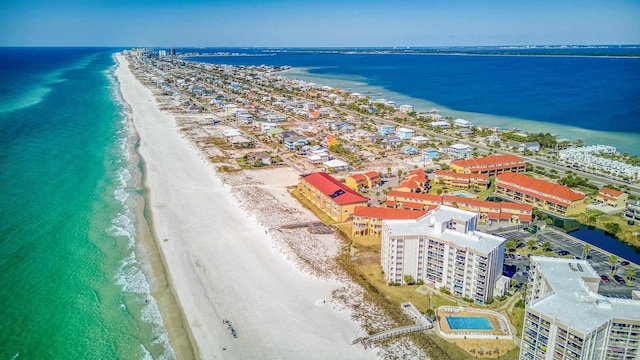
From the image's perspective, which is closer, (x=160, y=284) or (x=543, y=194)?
(x=160, y=284)

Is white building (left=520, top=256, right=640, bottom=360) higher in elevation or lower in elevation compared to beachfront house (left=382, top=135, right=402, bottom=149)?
higher

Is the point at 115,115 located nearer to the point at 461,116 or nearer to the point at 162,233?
the point at 162,233

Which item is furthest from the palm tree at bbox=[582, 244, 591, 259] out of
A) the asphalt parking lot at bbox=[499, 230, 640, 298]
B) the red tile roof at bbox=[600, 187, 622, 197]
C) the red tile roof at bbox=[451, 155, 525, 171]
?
the red tile roof at bbox=[451, 155, 525, 171]

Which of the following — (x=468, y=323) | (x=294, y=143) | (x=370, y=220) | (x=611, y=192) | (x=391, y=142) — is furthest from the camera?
(x=391, y=142)

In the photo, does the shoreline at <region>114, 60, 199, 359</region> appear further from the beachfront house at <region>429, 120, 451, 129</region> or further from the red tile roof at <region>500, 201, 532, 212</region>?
the beachfront house at <region>429, 120, 451, 129</region>

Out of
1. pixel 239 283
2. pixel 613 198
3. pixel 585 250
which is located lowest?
pixel 239 283

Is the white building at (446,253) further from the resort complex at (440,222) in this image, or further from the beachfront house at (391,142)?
the beachfront house at (391,142)

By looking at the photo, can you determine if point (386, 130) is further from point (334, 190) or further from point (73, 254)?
point (73, 254)

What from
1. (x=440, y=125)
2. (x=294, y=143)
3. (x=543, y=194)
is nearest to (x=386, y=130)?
(x=440, y=125)
